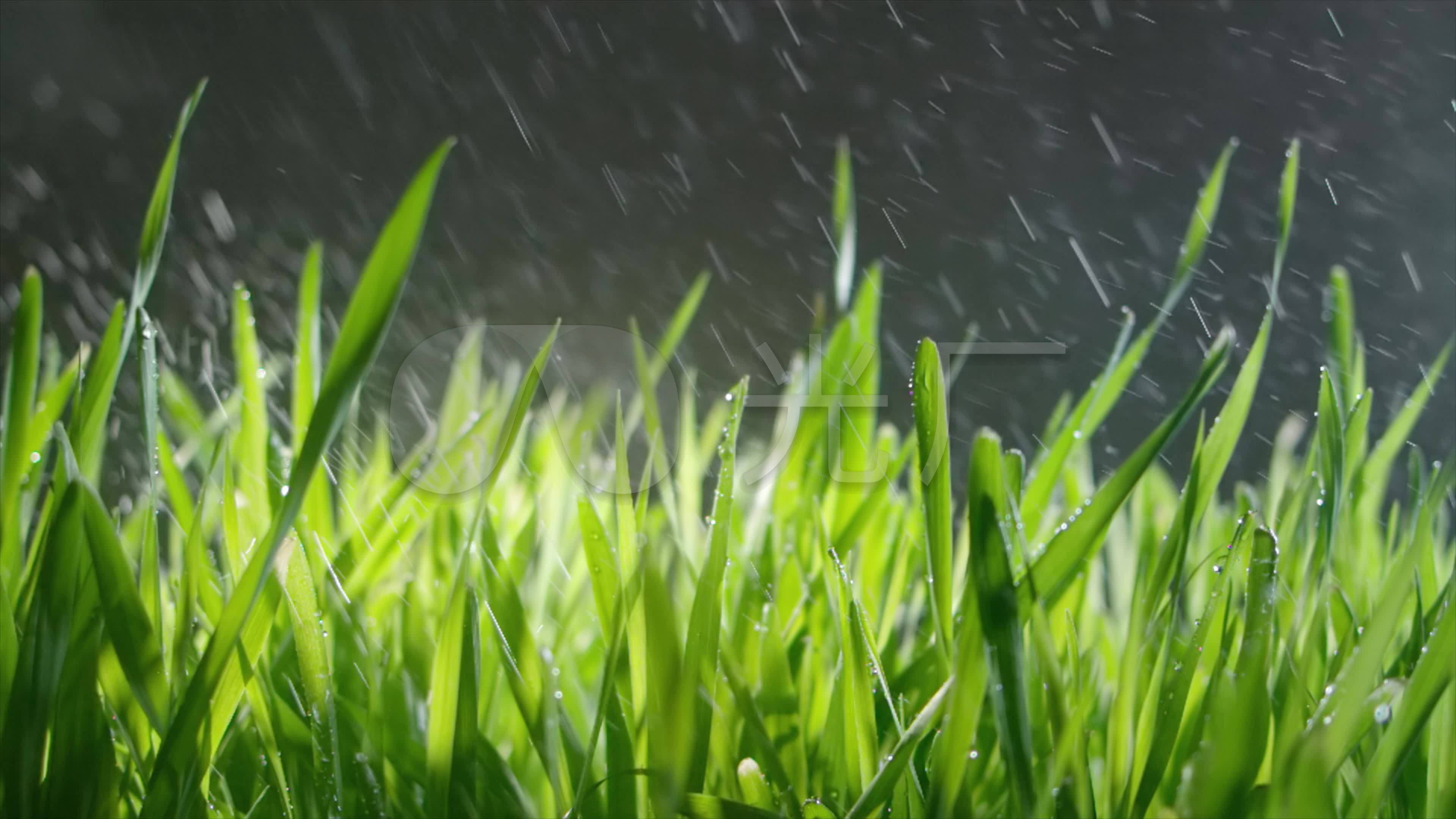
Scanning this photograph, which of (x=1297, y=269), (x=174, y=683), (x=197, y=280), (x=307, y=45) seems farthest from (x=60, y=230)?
(x=1297, y=269)

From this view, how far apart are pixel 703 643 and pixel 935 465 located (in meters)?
0.07

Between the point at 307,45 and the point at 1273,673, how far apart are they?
1.65m

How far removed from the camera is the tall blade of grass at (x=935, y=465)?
0.21m

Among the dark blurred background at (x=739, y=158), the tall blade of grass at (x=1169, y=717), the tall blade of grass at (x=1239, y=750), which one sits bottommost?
the dark blurred background at (x=739, y=158)

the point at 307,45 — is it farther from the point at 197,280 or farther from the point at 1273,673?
the point at 1273,673

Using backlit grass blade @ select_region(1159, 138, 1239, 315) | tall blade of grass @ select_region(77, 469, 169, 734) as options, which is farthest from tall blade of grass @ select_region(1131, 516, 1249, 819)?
tall blade of grass @ select_region(77, 469, 169, 734)

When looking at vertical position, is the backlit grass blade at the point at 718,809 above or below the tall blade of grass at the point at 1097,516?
below

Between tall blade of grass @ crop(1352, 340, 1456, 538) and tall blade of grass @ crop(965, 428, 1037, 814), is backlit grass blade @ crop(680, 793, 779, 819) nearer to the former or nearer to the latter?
tall blade of grass @ crop(965, 428, 1037, 814)

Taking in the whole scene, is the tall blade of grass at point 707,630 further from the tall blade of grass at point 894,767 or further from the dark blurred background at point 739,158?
the dark blurred background at point 739,158

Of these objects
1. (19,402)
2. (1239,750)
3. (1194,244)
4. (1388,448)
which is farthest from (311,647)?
(1388,448)

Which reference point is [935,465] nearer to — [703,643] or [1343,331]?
[703,643]

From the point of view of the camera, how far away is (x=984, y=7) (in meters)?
1.47

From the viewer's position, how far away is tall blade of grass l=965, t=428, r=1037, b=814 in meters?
0.20

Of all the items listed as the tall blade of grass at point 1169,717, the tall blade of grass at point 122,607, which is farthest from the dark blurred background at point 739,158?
the tall blade of grass at point 122,607
